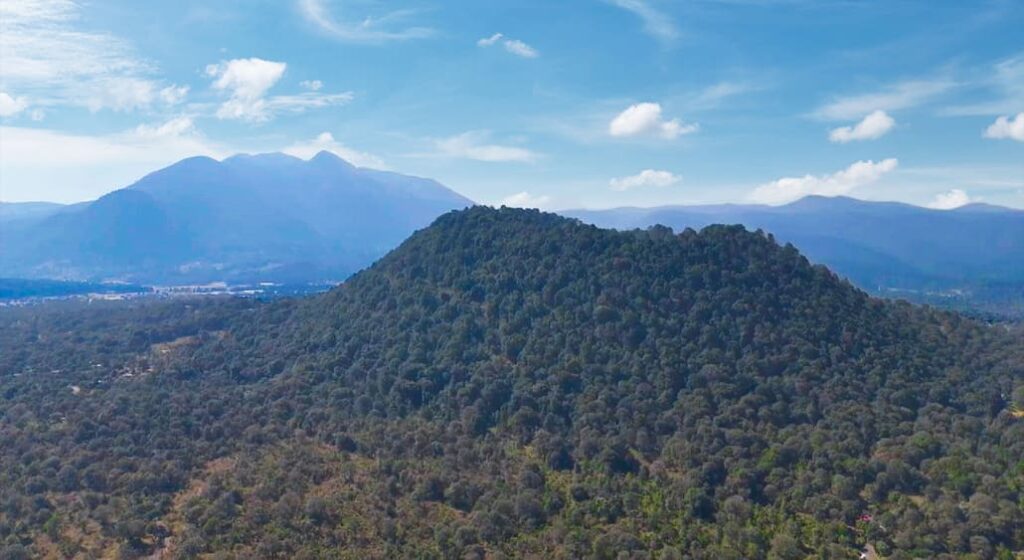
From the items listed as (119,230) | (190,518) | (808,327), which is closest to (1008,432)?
(808,327)

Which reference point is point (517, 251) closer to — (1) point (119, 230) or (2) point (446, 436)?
(2) point (446, 436)

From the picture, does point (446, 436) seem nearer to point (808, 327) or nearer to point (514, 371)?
point (514, 371)

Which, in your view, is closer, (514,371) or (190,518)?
(190,518)

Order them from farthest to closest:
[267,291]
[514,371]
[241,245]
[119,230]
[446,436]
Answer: [241,245] → [119,230] → [267,291] → [514,371] → [446,436]

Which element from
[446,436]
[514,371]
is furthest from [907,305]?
[446,436]

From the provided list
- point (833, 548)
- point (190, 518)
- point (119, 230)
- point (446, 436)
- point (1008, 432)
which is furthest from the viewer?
point (119, 230)

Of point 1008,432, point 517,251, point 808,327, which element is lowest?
point 1008,432

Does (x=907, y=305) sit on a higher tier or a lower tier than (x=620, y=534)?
higher
